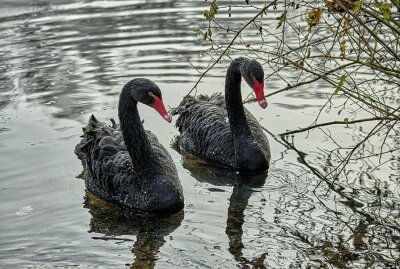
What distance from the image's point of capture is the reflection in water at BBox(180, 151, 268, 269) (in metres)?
5.69

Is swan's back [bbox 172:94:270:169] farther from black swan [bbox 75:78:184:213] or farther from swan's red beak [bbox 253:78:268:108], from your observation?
swan's red beak [bbox 253:78:268:108]

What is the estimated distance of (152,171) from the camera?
21.2ft

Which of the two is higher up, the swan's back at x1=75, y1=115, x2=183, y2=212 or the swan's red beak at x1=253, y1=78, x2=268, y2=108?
the swan's red beak at x1=253, y1=78, x2=268, y2=108

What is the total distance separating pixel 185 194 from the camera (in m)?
6.72

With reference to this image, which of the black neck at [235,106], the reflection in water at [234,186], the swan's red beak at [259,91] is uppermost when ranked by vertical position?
the swan's red beak at [259,91]

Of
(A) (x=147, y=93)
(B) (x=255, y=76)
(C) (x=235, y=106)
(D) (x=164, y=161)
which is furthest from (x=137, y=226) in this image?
(C) (x=235, y=106)

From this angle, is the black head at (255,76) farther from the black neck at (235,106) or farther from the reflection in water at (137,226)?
the reflection in water at (137,226)

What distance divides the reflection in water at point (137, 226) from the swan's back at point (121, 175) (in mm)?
71

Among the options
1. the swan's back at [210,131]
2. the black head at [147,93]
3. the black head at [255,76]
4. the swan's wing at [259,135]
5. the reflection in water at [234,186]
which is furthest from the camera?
the swan's back at [210,131]

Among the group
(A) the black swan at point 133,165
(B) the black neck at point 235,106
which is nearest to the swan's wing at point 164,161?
(A) the black swan at point 133,165

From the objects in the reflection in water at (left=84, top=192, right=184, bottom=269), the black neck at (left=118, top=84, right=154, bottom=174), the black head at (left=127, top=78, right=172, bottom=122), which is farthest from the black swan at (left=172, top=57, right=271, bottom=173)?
the reflection in water at (left=84, top=192, right=184, bottom=269)

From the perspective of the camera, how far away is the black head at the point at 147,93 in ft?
20.6

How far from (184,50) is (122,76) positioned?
1.40m

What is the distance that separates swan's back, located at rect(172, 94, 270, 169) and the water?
0.14 m
